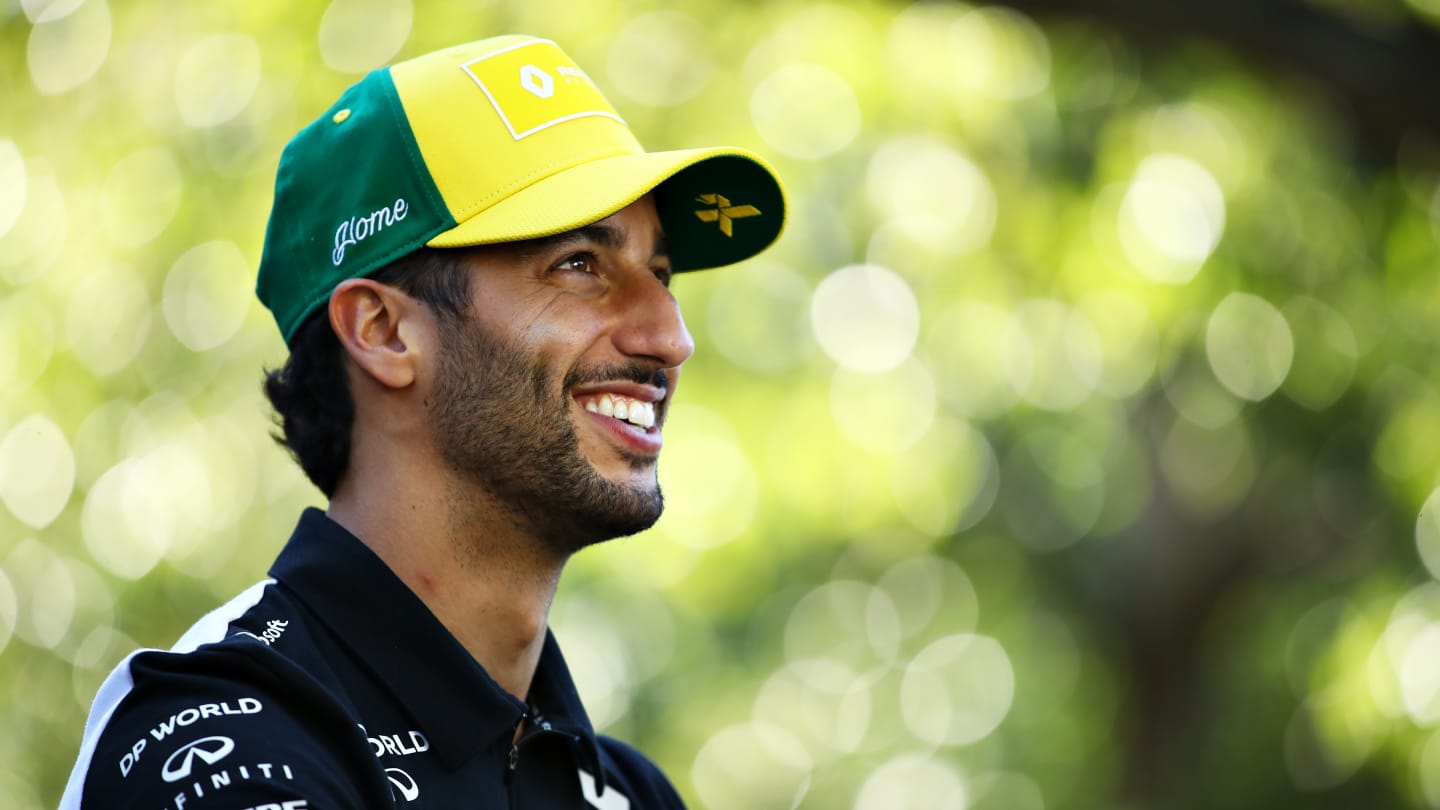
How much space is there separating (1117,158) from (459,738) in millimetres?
5683

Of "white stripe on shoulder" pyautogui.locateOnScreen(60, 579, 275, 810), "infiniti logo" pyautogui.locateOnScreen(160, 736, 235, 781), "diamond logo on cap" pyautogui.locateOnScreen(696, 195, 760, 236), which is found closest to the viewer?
"infiniti logo" pyautogui.locateOnScreen(160, 736, 235, 781)

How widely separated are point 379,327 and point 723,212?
0.72 m

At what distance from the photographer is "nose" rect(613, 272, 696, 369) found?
296 cm

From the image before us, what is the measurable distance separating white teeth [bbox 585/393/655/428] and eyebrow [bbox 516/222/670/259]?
0.88 feet

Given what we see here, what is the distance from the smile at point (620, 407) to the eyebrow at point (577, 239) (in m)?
0.26

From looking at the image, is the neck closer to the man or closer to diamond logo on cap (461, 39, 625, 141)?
the man

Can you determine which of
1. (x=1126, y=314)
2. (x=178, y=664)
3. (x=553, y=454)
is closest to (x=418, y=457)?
(x=553, y=454)

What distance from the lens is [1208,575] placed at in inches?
438

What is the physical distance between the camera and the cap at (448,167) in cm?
285

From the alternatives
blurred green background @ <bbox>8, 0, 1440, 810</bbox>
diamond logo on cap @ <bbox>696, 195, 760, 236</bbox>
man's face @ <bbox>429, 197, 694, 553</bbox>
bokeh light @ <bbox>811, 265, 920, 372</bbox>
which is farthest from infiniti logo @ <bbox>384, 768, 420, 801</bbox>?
bokeh light @ <bbox>811, 265, 920, 372</bbox>

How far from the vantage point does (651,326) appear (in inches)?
117

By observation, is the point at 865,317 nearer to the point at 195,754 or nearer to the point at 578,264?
the point at 578,264

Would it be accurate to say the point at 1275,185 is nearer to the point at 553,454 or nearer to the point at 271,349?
the point at 271,349

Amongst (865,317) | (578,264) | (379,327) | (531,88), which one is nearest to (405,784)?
(379,327)
